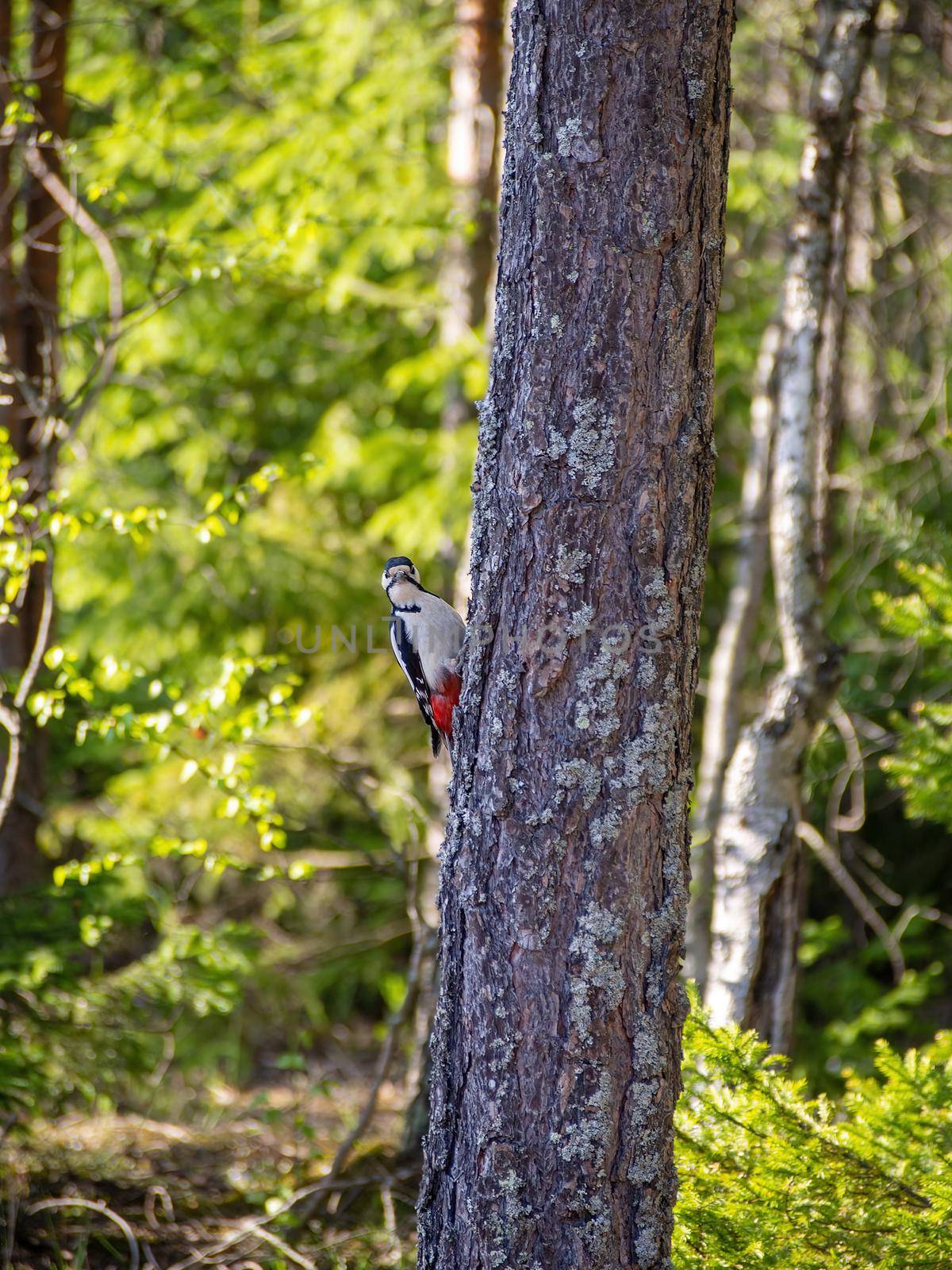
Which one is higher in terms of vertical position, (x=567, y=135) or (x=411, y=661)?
(x=567, y=135)

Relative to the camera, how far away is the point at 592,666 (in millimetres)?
2209

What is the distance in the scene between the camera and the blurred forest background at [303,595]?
4.01 m

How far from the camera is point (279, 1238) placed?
13.8 feet

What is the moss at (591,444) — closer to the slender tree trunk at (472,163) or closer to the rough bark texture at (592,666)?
the rough bark texture at (592,666)

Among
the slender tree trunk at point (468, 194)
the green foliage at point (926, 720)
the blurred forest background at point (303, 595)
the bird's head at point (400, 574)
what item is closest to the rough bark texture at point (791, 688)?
the blurred forest background at point (303, 595)

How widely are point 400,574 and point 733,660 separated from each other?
7.15ft

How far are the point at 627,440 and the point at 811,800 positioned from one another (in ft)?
16.6

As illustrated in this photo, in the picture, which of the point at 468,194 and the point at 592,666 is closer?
the point at 592,666

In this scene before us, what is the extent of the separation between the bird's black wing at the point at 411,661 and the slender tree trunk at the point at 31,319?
6.00 ft

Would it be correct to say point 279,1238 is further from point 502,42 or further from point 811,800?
point 502,42

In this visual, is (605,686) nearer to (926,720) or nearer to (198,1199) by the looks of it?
(926,720)

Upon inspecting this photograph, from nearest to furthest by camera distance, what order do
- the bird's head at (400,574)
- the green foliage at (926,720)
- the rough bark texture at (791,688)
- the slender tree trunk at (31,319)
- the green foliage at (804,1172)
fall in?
1. the green foliage at (804,1172)
2. the green foliage at (926,720)
3. the rough bark texture at (791,688)
4. the bird's head at (400,574)
5. the slender tree trunk at (31,319)

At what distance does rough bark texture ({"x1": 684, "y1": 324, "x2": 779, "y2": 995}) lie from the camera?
554 centimetres

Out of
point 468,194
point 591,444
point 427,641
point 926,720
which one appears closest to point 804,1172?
point 591,444
